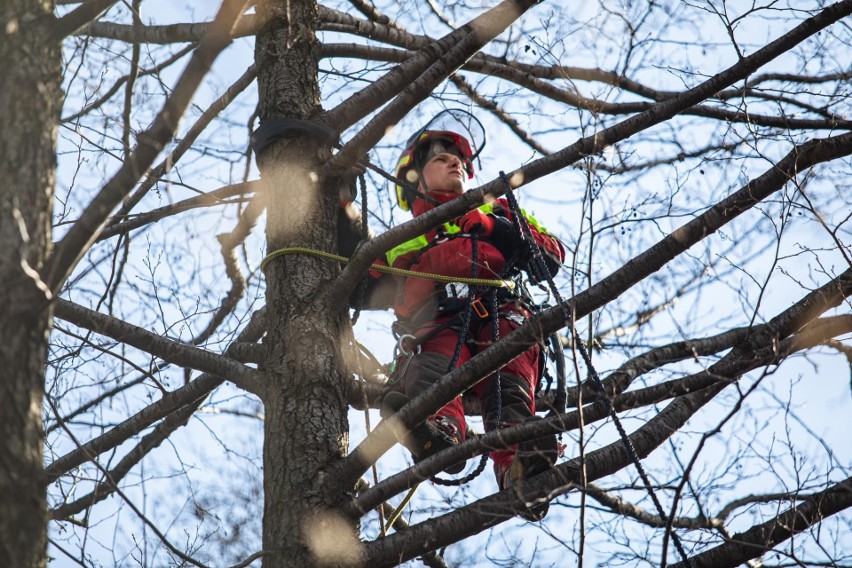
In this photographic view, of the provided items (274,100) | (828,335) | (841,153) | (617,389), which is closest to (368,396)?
(617,389)

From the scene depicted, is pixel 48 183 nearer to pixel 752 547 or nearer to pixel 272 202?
pixel 272 202

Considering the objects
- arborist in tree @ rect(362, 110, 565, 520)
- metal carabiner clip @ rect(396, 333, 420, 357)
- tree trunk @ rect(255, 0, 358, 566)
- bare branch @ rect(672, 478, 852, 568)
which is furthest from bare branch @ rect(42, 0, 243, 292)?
bare branch @ rect(672, 478, 852, 568)

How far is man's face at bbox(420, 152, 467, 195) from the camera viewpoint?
16.0 feet

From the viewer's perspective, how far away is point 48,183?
2375mm

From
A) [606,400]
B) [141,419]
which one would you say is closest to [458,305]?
[606,400]

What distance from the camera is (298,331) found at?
3629mm

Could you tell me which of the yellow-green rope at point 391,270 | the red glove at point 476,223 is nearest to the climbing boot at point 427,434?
the yellow-green rope at point 391,270

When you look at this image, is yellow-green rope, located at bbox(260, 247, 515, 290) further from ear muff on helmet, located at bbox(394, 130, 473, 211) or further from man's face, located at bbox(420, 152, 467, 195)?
ear muff on helmet, located at bbox(394, 130, 473, 211)

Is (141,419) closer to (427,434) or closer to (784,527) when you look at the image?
(427,434)

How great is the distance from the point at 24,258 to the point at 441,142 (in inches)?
118

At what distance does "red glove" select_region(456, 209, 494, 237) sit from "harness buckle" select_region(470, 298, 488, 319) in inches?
12.6

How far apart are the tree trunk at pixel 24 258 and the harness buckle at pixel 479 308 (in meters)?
2.28

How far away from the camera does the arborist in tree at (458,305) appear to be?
3.82m

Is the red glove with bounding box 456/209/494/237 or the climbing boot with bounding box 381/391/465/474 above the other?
the red glove with bounding box 456/209/494/237
